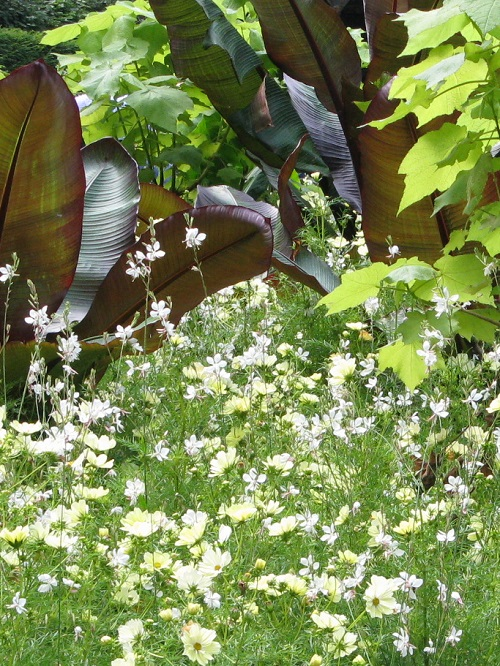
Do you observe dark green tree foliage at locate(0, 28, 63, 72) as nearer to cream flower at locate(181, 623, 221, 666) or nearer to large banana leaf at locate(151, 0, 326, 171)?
large banana leaf at locate(151, 0, 326, 171)

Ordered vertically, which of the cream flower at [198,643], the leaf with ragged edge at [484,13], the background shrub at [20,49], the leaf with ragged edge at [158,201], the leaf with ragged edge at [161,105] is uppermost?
the leaf with ragged edge at [484,13]

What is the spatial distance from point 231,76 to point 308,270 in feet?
4.39

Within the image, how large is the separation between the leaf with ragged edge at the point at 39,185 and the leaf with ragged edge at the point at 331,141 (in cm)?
153

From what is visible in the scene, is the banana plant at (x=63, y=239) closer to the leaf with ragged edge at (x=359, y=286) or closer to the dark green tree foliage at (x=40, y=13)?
the leaf with ragged edge at (x=359, y=286)

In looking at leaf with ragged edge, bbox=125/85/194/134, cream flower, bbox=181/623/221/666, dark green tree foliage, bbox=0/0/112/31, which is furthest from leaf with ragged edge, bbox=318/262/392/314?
dark green tree foliage, bbox=0/0/112/31

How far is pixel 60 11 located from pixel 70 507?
19576 millimetres

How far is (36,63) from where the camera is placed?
2.64 m

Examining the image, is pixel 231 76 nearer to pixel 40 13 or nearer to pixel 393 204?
pixel 393 204

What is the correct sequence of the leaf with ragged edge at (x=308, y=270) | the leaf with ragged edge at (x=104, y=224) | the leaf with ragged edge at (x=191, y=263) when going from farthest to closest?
the leaf with ragged edge at (x=308, y=270), the leaf with ragged edge at (x=104, y=224), the leaf with ragged edge at (x=191, y=263)

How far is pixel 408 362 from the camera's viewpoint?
6.73 feet

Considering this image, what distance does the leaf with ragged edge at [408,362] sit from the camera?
80.2 inches

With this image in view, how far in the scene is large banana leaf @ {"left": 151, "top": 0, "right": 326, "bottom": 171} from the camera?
13.9 feet

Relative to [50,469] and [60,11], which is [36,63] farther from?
[60,11]

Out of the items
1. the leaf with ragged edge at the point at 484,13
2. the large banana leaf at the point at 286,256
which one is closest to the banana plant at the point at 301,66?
the large banana leaf at the point at 286,256
